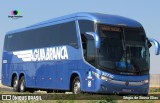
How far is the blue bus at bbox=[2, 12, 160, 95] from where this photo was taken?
22953 mm

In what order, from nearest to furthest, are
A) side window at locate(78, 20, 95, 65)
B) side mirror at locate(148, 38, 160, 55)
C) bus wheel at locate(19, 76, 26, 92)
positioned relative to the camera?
side window at locate(78, 20, 95, 65) → side mirror at locate(148, 38, 160, 55) → bus wheel at locate(19, 76, 26, 92)

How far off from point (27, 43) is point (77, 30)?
8143 mm

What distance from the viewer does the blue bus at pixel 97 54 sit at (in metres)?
23.0

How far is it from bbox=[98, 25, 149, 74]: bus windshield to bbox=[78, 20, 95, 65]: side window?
41 cm

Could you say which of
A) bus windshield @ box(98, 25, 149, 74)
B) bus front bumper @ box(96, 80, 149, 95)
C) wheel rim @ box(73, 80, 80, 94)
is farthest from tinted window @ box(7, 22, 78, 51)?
bus front bumper @ box(96, 80, 149, 95)

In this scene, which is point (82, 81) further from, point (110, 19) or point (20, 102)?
point (20, 102)

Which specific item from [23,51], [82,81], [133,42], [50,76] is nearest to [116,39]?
[133,42]

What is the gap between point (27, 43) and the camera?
31984mm

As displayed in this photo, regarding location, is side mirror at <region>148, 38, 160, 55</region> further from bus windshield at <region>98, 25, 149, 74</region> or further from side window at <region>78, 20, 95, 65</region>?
side window at <region>78, 20, 95, 65</region>

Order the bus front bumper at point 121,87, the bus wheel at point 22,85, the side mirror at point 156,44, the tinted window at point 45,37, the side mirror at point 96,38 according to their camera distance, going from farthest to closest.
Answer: the bus wheel at point 22,85 < the tinted window at point 45,37 < the side mirror at point 156,44 < the bus front bumper at point 121,87 < the side mirror at point 96,38

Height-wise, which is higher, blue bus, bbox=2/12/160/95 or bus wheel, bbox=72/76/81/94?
blue bus, bbox=2/12/160/95

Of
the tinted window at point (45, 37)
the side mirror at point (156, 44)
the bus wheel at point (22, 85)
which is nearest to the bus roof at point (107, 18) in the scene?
the tinted window at point (45, 37)

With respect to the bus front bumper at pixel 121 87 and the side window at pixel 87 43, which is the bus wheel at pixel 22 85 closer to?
the side window at pixel 87 43

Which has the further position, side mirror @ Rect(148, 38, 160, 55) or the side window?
side mirror @ Rect(148, 38, 160, 55)
